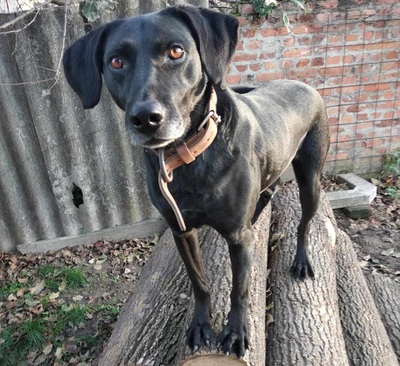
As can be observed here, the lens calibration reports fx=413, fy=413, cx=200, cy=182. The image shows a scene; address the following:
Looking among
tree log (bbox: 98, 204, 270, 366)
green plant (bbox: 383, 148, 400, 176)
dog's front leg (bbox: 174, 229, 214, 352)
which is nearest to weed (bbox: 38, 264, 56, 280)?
tree log (bbox: 98, 204, 270, 366)

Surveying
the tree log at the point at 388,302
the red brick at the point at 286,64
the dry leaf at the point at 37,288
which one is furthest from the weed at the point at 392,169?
the dry leaf at the point at 37,288

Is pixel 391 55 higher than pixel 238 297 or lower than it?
higher

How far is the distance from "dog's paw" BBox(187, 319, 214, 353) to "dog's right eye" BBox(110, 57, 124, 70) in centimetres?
139

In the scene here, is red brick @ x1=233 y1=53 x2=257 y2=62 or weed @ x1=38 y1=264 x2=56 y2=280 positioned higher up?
red brick @ x1=233 y1=53 x2=257 y2=62

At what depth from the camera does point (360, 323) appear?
2.76 meters

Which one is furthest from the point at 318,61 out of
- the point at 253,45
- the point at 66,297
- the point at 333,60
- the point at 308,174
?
the point at 66,297

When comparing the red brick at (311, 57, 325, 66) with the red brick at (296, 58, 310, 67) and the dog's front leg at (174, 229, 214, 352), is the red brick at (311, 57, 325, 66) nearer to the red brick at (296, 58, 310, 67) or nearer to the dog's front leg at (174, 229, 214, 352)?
the red brick at (296, 58, 310, 67)

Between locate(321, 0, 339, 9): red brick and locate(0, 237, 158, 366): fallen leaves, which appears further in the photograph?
locate(321, 0, 339, 9): red brick

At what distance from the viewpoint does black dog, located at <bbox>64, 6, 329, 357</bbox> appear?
1.71m

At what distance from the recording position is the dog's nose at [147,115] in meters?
1.57

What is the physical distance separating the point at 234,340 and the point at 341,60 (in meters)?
3.85

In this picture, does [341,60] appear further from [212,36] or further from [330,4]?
[212,36]

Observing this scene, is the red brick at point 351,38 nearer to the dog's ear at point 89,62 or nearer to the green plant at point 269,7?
the green plant at point 269,7

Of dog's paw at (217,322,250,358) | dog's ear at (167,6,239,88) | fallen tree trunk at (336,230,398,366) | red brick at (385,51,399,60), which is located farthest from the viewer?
red brick at (385,51,399,60)
